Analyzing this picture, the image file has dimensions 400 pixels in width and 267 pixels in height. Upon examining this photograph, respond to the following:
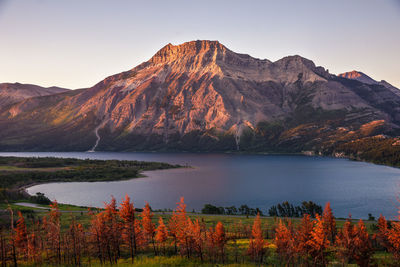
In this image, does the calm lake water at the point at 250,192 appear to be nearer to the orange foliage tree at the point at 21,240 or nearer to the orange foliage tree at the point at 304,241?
the orange foliage tree at the point at 304,241

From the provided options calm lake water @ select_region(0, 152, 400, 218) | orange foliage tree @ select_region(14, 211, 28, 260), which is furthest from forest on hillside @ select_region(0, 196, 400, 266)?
calm lake water @ select_region(0, 152, 400, 218)

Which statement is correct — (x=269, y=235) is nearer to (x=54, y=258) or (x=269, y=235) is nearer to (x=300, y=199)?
(x=54, y=258)

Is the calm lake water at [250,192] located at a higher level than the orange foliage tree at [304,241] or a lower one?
lower

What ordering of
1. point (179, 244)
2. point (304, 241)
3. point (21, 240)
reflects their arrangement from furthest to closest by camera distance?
point (179, 244) < point (21, 240) < point (304, 241)

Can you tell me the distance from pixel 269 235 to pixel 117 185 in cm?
13194

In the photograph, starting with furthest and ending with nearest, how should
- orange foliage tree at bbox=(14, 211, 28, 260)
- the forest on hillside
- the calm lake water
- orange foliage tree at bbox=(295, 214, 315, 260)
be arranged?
the calm lake water → orange foliage tree at bbox=(14, 211, 28, 260) → orange foliage tree at bbox=(295, 214, 315, 260) → the forest on hillside

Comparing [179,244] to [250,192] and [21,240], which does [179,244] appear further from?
[250,192]

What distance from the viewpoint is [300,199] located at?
5458 inches

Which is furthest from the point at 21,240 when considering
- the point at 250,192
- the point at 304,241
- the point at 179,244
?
the point at 250,192

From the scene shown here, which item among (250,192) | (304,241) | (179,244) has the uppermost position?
(304,241)

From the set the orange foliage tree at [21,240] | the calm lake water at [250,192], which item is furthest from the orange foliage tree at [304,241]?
the calm lake water at [250,192]

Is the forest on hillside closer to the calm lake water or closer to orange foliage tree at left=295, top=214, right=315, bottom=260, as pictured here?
orange foliage tree at left=295, top=214, right=315, bottom=260

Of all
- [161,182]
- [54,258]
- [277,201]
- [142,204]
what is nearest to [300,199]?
[277,201]

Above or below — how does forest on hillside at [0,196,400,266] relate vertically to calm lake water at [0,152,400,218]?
above
